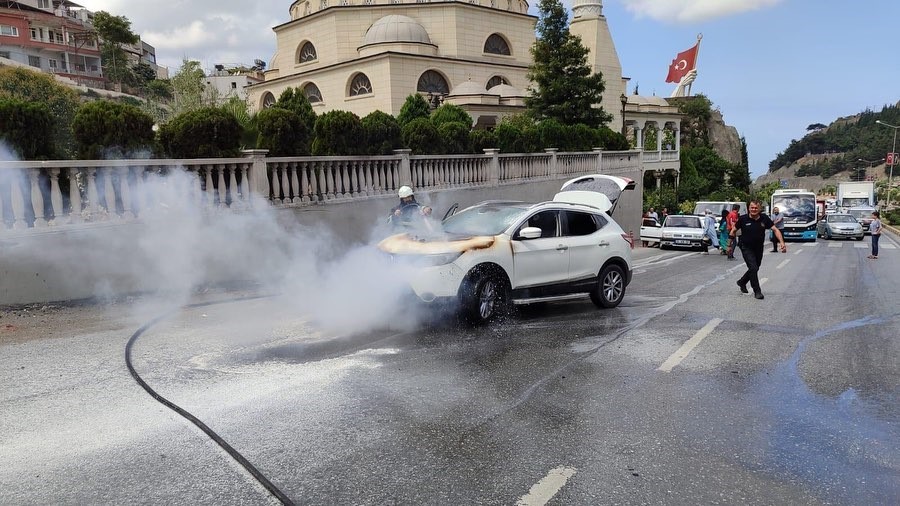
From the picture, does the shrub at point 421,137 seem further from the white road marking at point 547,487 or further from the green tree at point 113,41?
the green tree at point 113,41

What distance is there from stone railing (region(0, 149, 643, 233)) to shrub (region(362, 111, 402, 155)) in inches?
15.4

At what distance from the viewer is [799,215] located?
2884cm

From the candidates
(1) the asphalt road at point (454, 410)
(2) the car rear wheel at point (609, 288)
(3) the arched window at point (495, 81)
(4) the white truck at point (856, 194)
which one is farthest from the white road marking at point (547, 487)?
(4) the white truck at point (856, 194)

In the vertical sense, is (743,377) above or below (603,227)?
below

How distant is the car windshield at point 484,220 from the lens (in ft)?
26.1

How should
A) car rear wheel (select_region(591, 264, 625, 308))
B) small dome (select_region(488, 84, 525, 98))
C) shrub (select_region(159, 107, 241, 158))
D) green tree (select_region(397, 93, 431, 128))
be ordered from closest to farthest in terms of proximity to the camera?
car rear wheel (select_region(591, 264, 625, 308)) < shrub (select_region(159, 107, 241, 158)) < green tree (select_region(397, 93, 431, 128)) < small dome (select_region(488, 84, 525, 98))

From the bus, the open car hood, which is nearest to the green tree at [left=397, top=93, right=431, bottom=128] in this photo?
the open car hood

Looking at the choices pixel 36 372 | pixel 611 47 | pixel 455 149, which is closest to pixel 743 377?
pixel 36 372

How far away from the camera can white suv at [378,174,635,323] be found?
7148 mm

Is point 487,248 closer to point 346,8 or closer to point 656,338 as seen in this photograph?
point 656,338

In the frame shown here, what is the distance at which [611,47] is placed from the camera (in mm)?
50094

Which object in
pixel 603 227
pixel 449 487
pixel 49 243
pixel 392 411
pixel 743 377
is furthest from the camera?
pixel 603 227

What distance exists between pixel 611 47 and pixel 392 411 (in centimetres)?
5091

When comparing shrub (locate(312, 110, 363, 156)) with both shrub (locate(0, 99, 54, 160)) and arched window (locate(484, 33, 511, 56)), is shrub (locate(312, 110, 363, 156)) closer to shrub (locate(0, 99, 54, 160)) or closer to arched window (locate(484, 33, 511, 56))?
shrub (locate(0, 99, 54, 160))
